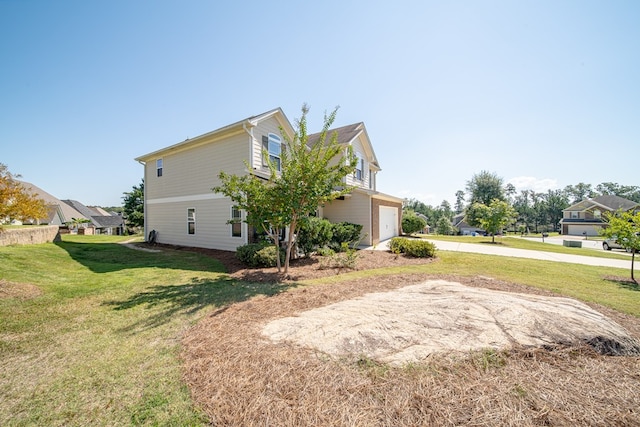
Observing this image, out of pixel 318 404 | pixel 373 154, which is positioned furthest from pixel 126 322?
pixel 373 154

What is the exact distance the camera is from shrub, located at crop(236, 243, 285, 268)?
9.45 m

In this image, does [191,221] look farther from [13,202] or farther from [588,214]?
[588,214]

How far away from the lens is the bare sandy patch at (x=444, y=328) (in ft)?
11.3

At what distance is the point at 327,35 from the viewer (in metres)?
9.90

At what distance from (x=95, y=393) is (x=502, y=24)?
13.3 meters

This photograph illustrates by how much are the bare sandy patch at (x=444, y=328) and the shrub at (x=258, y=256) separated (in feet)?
15.9

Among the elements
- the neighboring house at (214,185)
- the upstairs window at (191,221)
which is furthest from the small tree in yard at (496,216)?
the upstairs window at (191,221)

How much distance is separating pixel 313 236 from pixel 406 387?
8870 mm

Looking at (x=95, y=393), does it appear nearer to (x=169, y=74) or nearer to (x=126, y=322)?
(x=126, y=322)

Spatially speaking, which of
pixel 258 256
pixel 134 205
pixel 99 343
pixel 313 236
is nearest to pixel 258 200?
pixel 258 256

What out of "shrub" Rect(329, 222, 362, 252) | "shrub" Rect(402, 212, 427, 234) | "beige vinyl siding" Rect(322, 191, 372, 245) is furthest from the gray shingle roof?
"shrub" Rect(402, 212, 427, 234)

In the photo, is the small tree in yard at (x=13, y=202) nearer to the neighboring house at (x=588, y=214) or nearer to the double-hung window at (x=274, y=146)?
the double-hung window at (x=274, y=146)

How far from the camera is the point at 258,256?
9.45m

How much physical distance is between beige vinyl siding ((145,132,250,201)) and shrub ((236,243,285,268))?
4255 millimetres
